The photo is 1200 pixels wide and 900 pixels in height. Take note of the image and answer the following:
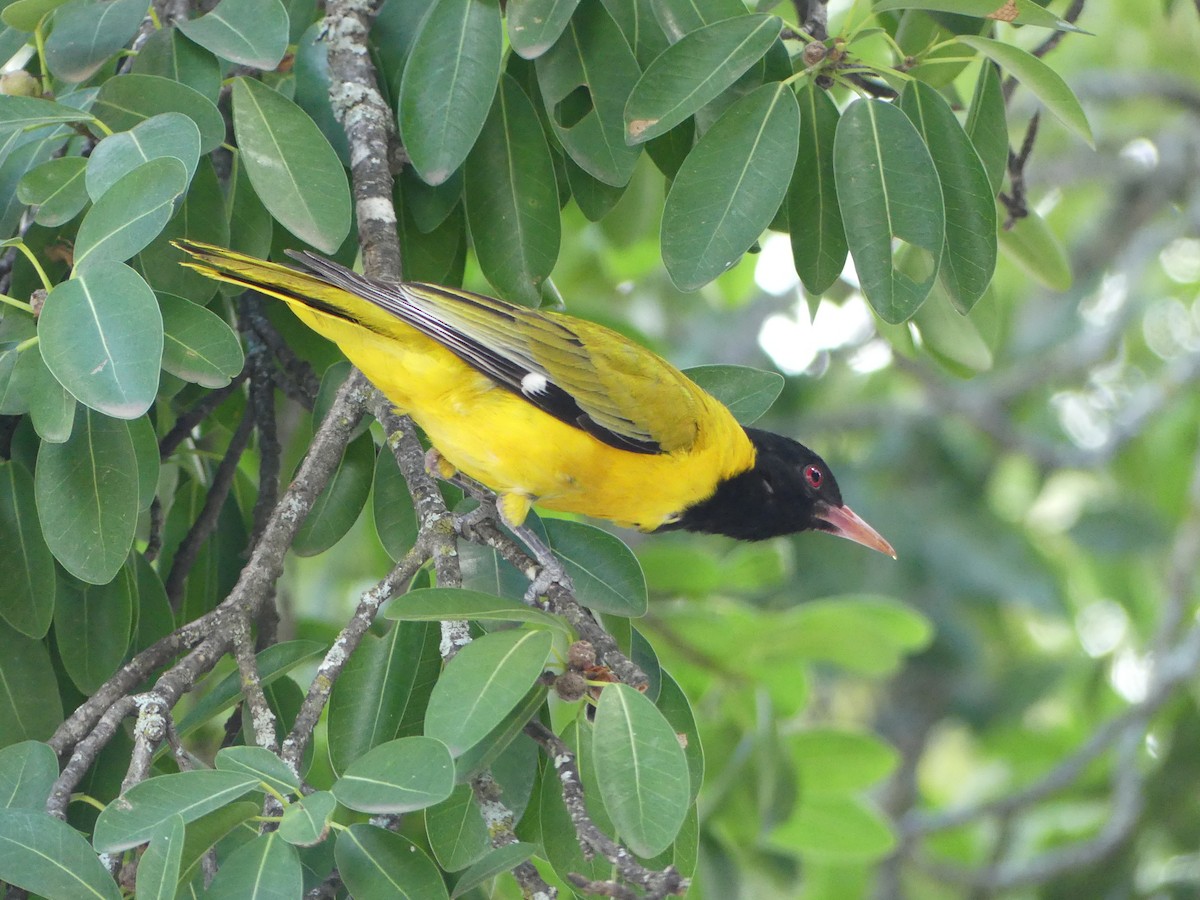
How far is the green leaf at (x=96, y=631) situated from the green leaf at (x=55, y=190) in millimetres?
666

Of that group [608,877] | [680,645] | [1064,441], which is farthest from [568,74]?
[1064,441]

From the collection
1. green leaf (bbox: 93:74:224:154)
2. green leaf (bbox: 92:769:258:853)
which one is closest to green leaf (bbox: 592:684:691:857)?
green leaf (bbox: 92:769:258:853)

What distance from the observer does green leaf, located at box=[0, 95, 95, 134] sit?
2.28 metres

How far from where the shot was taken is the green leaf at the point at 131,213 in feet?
6.64

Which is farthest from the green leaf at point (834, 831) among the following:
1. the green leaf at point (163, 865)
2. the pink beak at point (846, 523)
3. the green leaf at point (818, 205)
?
the green leaf at point (163, 865)

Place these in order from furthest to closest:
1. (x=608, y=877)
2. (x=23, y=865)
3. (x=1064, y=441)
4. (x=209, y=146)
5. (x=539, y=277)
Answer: (x=1064, y=441)
(x=539, y=277)
(x=209, y=146)
(x=608, y=877)
(x=23, y=865)

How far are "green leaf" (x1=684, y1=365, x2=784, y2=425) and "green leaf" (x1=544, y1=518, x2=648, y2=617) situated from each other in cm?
51

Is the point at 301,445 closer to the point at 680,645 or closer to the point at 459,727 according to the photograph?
the point at 680,645

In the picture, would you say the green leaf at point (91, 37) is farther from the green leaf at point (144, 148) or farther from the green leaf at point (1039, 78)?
the green leaf at point (1039, 78)

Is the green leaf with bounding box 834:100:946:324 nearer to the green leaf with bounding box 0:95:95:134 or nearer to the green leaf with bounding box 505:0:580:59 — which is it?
the green leaf with bounding box 505:0:580:59

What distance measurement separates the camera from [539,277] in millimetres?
2859

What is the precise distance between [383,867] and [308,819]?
0.68ft

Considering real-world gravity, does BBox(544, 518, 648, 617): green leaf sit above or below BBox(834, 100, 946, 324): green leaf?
below

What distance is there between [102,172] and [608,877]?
149 cm
